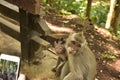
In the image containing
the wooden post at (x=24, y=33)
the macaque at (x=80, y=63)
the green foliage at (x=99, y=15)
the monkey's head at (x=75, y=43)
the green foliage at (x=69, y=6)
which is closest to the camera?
the monkey's head at (x=75, y=43)

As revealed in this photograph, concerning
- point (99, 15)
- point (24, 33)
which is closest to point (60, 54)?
point (24, 33)

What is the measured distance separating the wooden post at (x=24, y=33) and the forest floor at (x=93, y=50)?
0.67ft

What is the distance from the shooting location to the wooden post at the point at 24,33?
4.13m

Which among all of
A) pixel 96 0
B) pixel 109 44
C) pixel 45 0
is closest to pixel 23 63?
pixel 109 44

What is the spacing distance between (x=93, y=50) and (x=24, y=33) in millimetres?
3442

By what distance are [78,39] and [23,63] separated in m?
1.31

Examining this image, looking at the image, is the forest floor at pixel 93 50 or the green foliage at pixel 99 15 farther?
the green foliage at pixel 99 15

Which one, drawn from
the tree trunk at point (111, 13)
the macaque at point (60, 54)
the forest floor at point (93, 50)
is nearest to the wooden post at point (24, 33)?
the forest floor at point (93, 50)

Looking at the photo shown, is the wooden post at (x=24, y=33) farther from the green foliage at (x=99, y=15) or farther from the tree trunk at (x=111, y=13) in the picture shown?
the green foliage at (x=99, y=15)

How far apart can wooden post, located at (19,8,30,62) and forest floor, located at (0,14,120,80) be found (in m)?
0.20

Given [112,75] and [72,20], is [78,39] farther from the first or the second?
[72,20]

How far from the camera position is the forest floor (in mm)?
4484

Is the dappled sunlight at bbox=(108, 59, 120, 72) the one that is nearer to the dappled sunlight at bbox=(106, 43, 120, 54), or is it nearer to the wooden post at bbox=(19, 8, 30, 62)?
the dappled sunlight at bbox=(106, 43, 120, 54)

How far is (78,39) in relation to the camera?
3564 mm
